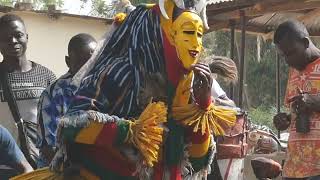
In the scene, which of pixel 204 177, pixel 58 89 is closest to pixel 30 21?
pixel 58 89

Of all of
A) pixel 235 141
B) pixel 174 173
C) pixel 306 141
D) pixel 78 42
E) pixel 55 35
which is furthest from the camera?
pixel 55 35

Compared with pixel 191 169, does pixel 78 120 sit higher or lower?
higher

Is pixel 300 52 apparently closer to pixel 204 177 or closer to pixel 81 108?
pixel 204 177

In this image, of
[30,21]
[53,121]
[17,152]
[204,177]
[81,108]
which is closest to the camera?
[81,108]

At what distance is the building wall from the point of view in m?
12.6

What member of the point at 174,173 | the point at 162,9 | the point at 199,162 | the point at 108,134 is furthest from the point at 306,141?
the point at 108,134

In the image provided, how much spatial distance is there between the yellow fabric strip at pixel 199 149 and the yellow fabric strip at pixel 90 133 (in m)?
0.63

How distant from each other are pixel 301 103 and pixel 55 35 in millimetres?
8358

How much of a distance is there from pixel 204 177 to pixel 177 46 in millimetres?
832

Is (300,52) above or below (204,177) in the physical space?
above

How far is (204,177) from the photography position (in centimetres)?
410

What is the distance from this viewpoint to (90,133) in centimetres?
357

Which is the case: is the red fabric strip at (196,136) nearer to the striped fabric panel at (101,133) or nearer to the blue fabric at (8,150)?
the striped fabric panel at (101,133)

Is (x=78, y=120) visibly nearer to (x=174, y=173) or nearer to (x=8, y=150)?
(x=174, y=173)
